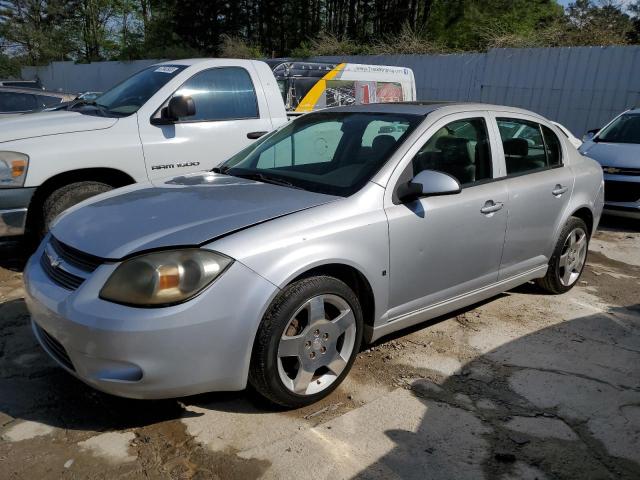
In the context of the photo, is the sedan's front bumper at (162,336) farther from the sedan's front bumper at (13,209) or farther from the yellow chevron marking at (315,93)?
the yellow chevron marking at (315,93)

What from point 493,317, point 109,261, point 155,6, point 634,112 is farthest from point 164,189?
point 155,6

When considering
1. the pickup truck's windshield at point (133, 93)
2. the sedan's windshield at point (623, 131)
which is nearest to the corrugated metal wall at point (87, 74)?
the pickup truck's windshield at point (133, 93)

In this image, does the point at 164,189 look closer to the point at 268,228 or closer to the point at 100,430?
the point at 268,228

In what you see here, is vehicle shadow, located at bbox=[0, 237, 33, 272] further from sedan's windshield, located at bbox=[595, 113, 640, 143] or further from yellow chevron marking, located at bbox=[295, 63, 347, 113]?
sedan's windshield, located at bbox=[595, 113, 640, 143]

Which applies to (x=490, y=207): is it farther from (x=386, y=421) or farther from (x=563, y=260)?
(x=386, y=421)

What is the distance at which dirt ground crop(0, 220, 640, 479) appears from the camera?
8.08 feet

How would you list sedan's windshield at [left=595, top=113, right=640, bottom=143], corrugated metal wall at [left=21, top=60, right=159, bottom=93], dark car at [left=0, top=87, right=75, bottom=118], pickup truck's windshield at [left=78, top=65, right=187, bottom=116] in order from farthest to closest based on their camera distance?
1. corrugated metal wall at [left=21, top=60, right=159, bottom=93]
2. dark car at [left=0, top=87, right=75, bottom=118]
3. sedan's windshield at [left=595, top=113, right=640, bottom=143]
4. pickup truck's windshield at [left=78, top=65, right=187, bottom=116]

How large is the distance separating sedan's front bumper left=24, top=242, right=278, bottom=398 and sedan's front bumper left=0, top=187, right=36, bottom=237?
7.43 ft

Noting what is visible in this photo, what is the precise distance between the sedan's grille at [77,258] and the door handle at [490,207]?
2.37 m

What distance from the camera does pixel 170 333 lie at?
2357 millimetres

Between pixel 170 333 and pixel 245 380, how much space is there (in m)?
0.47

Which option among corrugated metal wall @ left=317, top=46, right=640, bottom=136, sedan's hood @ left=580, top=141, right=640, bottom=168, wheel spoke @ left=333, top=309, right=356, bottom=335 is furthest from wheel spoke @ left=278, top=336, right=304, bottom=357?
corrugated metal wall @ left=317, top=46, right=640, bottom=136

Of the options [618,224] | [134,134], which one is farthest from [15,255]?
[618,224]

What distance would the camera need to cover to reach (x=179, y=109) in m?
4.91
